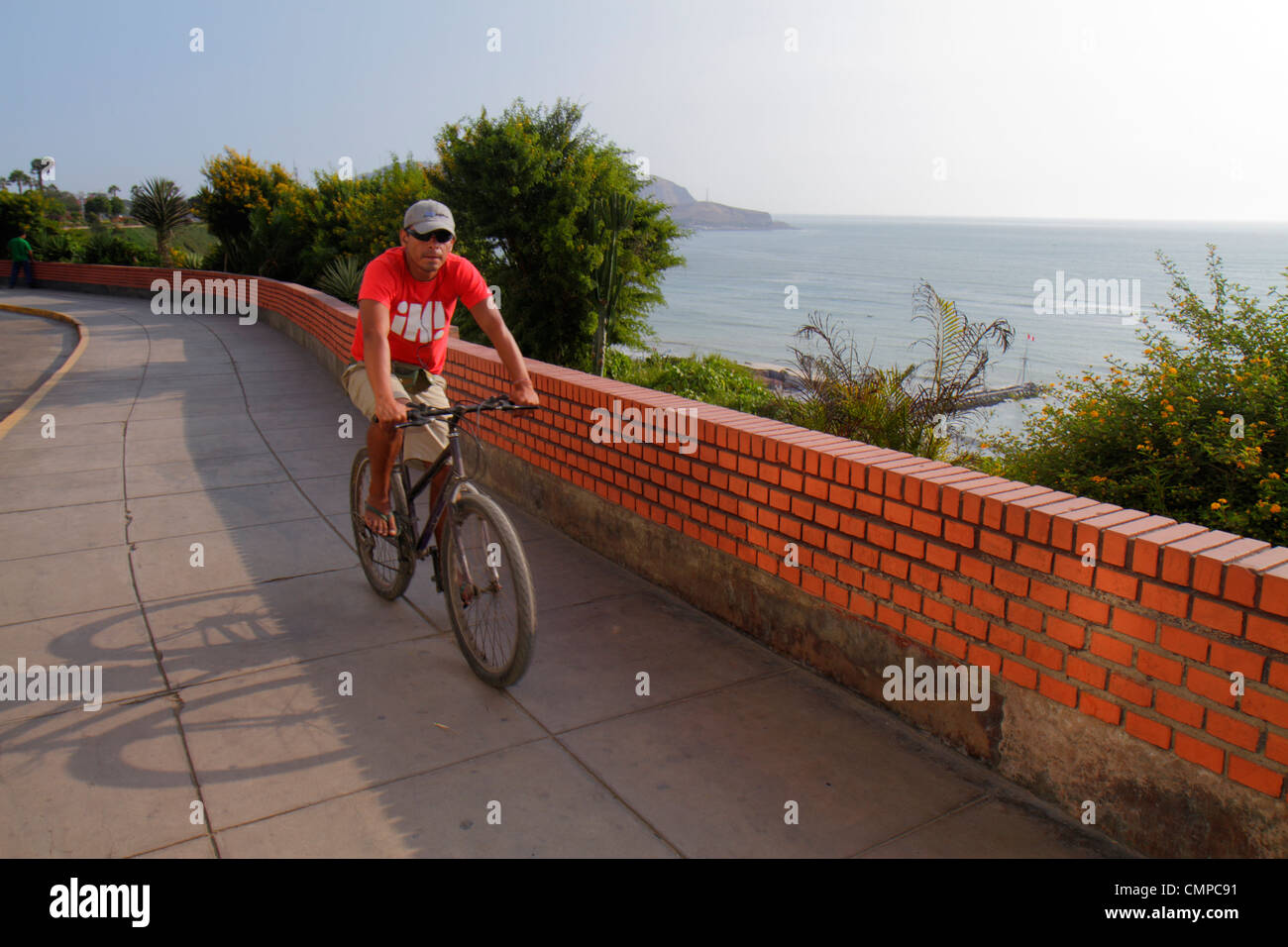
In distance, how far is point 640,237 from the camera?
63.3ft

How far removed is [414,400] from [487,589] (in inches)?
47.1

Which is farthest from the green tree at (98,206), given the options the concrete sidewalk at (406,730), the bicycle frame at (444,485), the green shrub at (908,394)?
the bicycle frame at (444,485)

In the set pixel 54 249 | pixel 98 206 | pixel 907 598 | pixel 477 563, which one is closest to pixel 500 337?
pixel 477 563

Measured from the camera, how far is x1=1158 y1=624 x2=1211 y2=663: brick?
268cm

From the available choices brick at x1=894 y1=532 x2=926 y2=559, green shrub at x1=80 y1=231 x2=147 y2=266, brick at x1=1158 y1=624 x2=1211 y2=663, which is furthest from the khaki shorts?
green shrub at x1=80 y1=231 x2=147 y2=266

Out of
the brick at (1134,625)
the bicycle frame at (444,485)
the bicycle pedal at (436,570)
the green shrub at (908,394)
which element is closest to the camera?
the brick at (1134,625)

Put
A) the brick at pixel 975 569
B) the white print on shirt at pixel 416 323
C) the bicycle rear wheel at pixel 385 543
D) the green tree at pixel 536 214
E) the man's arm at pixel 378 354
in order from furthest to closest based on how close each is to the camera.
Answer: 1. the green tree at pixel 536 214
2. the bicycle rear wheel at pixel 385 543
3. the white print on shirt at pixel 416 323
4. the man's arm at pixel 378 354
5. the brick at pixel 975 569

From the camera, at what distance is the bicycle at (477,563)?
3.84 metres

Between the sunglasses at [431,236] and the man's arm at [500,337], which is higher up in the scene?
the sunglasses at [431,236]

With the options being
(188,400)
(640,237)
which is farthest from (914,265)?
(188,400)

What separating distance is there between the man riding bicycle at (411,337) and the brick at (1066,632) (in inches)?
91.9

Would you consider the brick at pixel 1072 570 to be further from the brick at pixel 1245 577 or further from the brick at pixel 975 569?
the brick at pixel 1245 577

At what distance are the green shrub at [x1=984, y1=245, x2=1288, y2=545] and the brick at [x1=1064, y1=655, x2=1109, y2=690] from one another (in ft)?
6.14
